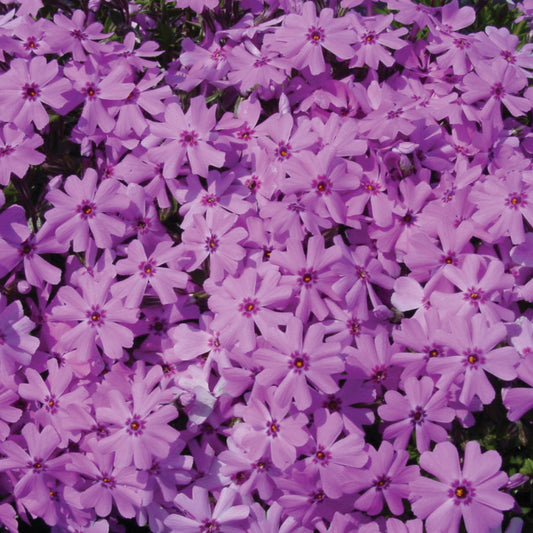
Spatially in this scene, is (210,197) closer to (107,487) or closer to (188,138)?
(188,138)

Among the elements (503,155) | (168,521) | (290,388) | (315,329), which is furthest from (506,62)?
(168,521)

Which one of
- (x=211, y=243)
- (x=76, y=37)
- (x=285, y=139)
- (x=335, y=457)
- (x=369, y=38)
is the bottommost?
(x=335, y=457)

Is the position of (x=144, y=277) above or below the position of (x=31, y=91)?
below

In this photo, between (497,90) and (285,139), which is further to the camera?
(497,90)

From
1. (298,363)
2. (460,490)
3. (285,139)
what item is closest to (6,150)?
(285,139)

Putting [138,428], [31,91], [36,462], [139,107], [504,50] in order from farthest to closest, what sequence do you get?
[504,50] → [139,107] → [31,91] → [36,462] → [138,428]

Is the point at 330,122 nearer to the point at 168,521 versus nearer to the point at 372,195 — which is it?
the point at 372,195

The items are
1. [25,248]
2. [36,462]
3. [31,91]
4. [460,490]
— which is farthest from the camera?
[31,91]
